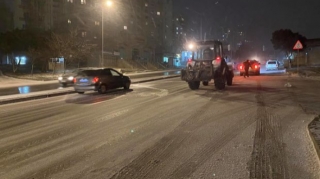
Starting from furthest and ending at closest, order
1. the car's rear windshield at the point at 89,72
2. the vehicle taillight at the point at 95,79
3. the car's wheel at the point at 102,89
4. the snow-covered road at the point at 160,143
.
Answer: the car's rear windshield at the point at 89,72, the car's wheel at the point at 102,89, the vehicle taillight at the point at 95,79, the snow-covered road at the point at 160,143

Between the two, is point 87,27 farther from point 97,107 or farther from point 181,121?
point 181,121

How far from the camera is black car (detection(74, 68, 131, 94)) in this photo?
2053 centimetres

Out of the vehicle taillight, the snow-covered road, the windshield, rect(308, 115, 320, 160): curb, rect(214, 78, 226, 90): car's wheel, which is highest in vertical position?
the windshield

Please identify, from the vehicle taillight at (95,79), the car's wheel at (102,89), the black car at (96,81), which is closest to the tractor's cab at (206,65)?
the black car at (96,81)

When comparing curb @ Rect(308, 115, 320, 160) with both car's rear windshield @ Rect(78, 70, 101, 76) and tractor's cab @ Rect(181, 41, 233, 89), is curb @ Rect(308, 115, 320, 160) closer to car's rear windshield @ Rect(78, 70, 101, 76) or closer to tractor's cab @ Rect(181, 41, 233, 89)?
tractor's cab @ Rect(181, 41, 233, 89)

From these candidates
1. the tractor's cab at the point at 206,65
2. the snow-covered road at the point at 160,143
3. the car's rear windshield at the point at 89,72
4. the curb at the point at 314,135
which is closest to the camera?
the snow-covered road at the point at 160,143

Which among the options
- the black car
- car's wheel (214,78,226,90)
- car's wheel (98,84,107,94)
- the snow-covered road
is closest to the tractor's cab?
car's wheel (214,78,226,90)

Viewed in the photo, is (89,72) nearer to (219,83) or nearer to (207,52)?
(207,52)

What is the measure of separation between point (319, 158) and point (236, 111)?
19.5 feet

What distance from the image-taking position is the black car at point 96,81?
20.5 meters

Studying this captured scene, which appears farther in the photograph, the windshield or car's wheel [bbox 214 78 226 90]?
the windshield

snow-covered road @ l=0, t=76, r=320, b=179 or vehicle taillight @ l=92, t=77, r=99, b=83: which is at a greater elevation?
vehicle taillight @ l=92, t=77, r=99, b=83

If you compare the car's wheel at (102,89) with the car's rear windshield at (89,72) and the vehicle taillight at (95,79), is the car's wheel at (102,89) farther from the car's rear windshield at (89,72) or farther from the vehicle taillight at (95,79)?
the car's rear windshield at (89,72)

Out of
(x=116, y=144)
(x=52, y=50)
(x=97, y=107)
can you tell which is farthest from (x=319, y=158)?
(x=52, y=50)
